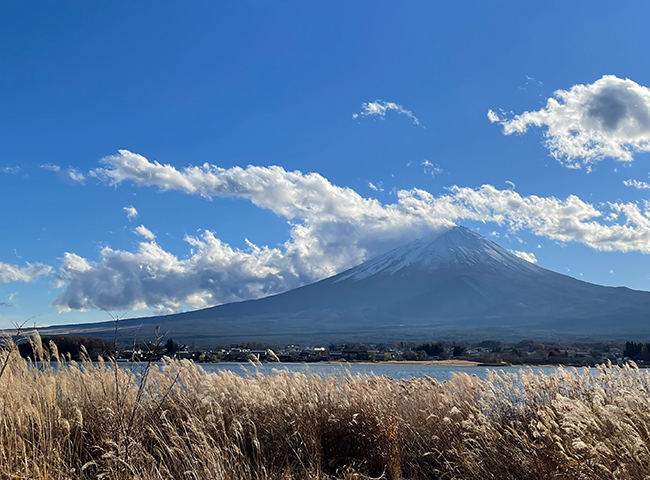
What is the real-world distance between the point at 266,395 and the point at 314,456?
58.6 inches

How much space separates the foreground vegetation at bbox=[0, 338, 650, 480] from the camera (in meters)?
5.51

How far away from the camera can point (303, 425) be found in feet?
24.4

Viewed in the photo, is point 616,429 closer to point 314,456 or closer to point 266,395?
point 314,456

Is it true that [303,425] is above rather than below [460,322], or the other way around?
above

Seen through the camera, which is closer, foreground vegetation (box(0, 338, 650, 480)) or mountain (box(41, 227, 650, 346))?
foreground vegetation (box(0, 338, 650, 480))

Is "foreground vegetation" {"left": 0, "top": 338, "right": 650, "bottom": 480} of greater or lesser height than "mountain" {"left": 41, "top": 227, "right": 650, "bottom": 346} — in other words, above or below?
above

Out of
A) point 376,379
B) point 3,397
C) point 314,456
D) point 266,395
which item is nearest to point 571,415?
point 314,456

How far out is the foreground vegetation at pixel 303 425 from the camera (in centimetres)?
551

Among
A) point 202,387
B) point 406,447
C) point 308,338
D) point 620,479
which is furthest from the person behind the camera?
point 308,338

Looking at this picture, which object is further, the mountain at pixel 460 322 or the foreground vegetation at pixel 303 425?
the mountain at pixel 460 322

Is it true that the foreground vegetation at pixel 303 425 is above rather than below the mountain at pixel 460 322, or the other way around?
above

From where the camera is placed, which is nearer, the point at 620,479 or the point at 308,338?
the point at 620,479

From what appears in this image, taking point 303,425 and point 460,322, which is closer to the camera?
point 303,425

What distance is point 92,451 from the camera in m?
6.96
